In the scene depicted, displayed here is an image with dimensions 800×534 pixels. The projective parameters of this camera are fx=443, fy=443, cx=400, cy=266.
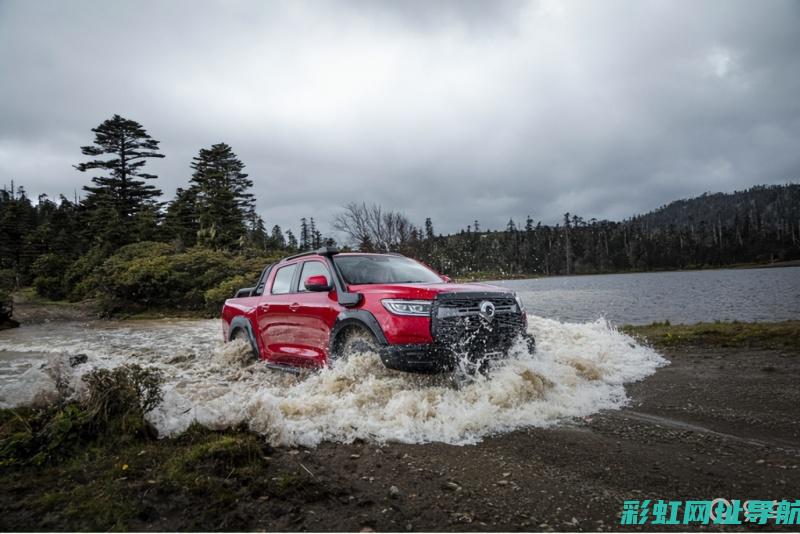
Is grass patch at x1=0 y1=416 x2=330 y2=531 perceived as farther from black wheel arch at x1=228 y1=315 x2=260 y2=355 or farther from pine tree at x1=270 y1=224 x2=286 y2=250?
pine tree at x1=270 y1=224 x2=286 y2=250

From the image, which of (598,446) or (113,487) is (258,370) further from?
(598,446)

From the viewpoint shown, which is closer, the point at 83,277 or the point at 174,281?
the point at 174,281

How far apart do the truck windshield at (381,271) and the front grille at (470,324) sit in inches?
38.8

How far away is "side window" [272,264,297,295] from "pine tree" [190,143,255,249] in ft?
76.9

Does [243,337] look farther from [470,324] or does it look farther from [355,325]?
[470,324]

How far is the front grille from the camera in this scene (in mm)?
4617

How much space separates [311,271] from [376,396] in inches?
93.9

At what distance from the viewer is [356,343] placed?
512 centimetres

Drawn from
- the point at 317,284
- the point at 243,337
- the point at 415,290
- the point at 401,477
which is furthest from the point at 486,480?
the point at 243,337

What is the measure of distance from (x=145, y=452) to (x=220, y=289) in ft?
51.0

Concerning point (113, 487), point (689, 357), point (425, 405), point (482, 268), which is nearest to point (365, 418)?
point (425, 405)

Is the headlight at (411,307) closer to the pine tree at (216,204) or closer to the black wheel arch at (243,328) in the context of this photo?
the black wheel arch at (243,328)

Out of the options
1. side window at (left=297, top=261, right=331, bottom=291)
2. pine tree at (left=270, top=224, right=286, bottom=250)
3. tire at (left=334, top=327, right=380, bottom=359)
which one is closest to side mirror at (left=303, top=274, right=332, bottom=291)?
side window at (left=297, top=261, right=331, bottom=291)

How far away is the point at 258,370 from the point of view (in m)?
7.06
